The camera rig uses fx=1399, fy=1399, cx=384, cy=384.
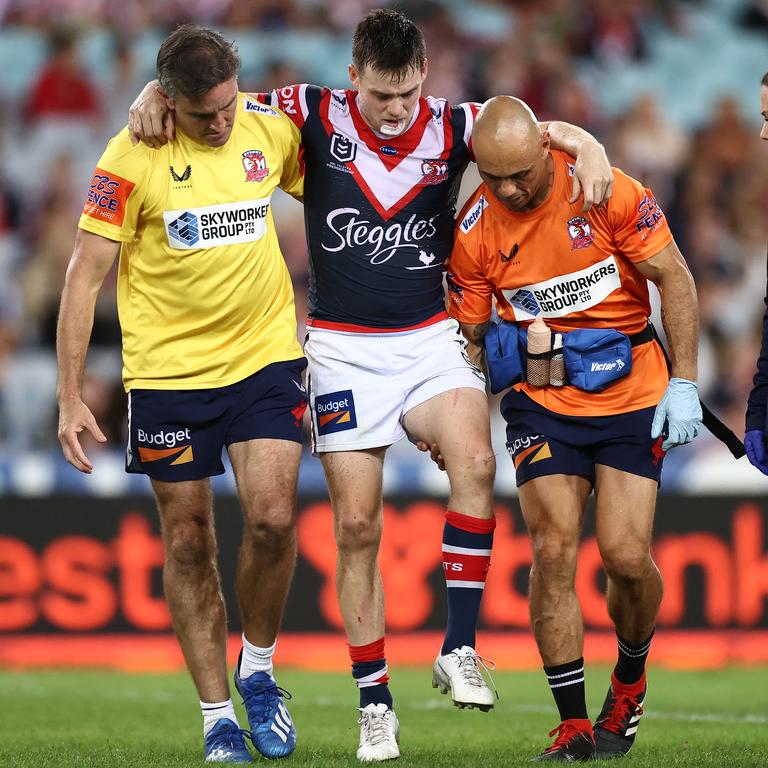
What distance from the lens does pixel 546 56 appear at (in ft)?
47.2

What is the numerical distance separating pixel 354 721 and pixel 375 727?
175cm

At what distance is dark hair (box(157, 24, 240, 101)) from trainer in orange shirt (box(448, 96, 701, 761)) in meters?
1.09

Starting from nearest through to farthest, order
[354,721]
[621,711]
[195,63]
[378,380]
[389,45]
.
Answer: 1. [195,63]
2. [389,45]
3. [378,380]
4. [621,711]
5. [354,721]

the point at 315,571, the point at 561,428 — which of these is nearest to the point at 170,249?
the point at 561,428

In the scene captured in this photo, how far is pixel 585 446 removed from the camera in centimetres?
610

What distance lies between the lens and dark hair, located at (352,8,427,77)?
5836 millimetres

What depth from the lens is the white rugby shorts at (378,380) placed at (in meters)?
6.10

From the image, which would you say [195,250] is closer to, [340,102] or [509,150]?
[340,102]

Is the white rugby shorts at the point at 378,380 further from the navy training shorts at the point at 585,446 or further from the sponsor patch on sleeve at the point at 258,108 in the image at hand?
the sponsor patch on sleeve at the point at 258,108

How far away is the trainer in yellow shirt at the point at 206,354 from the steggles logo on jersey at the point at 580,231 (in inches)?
50.9

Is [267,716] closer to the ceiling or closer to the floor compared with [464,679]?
closer to the floor

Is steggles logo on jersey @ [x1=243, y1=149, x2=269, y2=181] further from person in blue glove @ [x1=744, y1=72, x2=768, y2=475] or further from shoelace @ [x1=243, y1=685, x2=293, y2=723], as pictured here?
shoelace @ [x1=243, y1=685, x2=293, y2=723]

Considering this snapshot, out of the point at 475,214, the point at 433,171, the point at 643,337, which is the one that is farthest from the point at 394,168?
the point at 643,337

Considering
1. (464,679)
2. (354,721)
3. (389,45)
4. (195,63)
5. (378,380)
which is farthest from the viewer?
(354,721)
